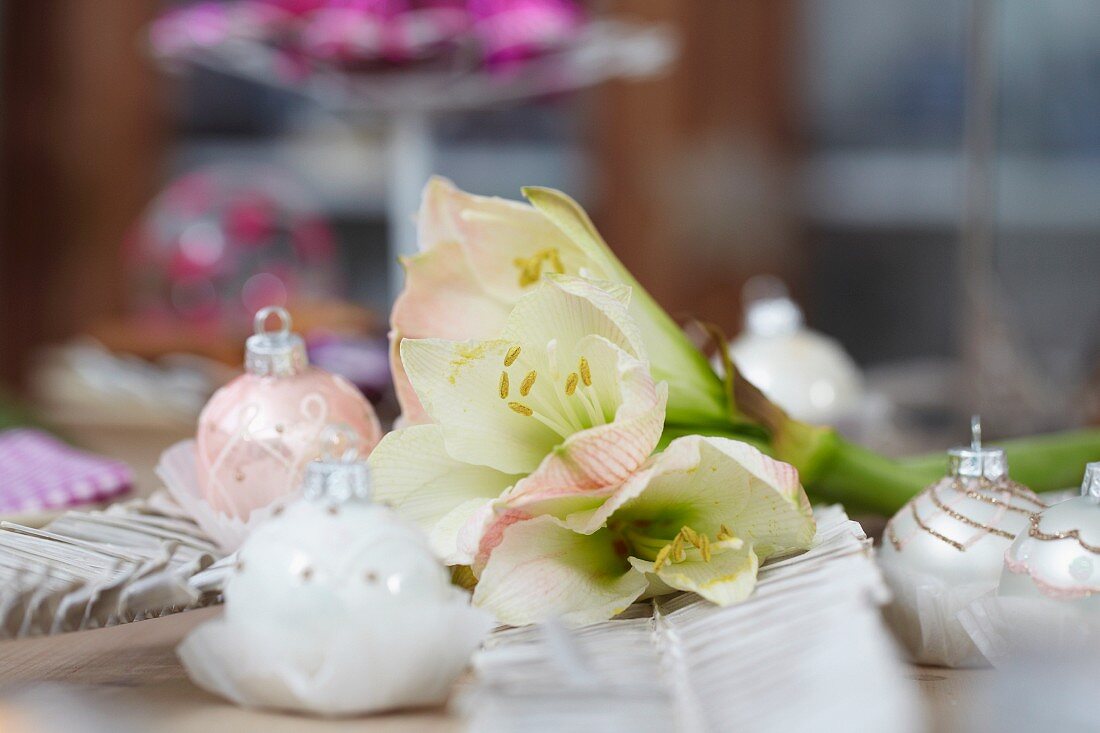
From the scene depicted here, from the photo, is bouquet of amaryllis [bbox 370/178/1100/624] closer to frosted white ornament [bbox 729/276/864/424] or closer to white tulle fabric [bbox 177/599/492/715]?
white tulle fabric [bbox 177/599/492/715]

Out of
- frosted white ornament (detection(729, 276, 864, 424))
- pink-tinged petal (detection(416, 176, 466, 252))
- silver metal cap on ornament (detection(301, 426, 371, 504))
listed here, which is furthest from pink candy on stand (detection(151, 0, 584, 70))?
silver metal cap on ornament (detection(301, 426, 371, 504))

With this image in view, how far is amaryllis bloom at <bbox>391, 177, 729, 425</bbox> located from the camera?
1.07 ft

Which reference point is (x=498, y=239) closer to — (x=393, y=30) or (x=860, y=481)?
(x=860, y=481)

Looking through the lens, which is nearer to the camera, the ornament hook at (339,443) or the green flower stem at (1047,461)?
the ornament hook at (339,443)

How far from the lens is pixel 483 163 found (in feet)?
7.23

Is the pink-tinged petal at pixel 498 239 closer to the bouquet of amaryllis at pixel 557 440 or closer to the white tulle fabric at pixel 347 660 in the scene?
A: the bouquet of amaryllis at pixel 557 440

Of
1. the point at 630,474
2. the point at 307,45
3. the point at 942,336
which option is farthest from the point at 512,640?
the point at 942,336

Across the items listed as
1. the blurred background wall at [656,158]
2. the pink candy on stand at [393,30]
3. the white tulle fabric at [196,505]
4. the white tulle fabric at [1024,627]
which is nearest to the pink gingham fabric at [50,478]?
the white tulle fabric at [196,505]

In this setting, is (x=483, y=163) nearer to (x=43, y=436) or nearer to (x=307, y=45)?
(x=307, y=45)

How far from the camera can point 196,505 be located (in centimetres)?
32

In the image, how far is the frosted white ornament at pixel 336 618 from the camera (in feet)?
0.74

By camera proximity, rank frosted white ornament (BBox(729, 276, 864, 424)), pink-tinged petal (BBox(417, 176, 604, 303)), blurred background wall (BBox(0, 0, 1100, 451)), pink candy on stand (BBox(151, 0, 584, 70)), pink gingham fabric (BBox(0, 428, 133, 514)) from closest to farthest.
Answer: pink-tinged petal (BBox(417, 176, 604, 303)) → pink gingham fabric (BBox(0, 428, 133, 514)) → frosted white ornament (BBox(729, 276, 864, 424)) → pink candy on stand (BBox(151, 0, 584, 70)) → blurred background wall (BBox(0, 0, 1100, 451))

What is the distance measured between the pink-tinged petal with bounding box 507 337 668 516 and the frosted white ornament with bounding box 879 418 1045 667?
0.21 ft

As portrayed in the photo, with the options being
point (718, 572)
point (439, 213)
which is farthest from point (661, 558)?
point (439, 213)
